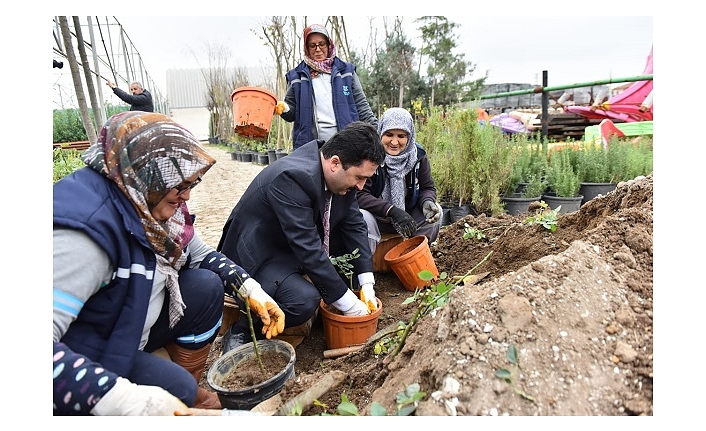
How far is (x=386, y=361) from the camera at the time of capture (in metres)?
1.51

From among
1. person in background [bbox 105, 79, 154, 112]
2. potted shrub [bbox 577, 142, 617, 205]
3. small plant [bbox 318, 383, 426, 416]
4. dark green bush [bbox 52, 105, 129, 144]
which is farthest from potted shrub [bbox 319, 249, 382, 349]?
dark green bush [bbox 52, 105, 129, 144]

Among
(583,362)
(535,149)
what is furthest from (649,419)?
(535,149)

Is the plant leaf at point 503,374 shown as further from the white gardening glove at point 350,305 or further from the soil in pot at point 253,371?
the white gardening glove at point 350,305

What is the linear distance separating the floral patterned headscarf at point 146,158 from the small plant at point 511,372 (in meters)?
0.97

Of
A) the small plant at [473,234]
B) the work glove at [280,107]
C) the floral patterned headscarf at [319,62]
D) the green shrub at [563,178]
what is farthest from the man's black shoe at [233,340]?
the green shrub at [563,178]

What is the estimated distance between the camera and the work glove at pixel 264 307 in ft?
5.79

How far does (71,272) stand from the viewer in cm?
→ 112

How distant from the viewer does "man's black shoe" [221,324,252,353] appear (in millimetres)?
2107

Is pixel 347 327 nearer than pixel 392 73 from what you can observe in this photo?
Yes

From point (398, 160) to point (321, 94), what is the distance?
38.2 inches

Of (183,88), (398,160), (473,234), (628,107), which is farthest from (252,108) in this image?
(183,88)

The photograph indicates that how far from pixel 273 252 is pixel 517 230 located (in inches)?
56.6

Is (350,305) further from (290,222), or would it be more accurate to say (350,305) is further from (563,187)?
(563,187)

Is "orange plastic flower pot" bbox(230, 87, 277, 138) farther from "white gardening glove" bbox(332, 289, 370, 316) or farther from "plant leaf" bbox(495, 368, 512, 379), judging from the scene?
"plant leaf" bbox(495, 368, 512, 379)
